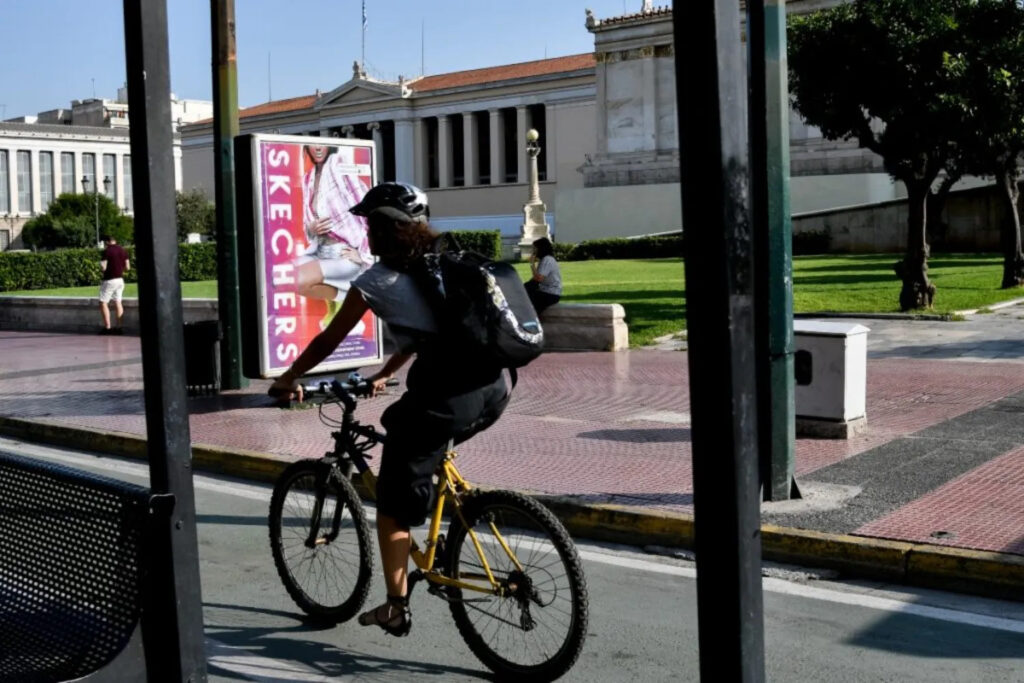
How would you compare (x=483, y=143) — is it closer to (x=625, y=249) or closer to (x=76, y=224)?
(x=76, y=224)

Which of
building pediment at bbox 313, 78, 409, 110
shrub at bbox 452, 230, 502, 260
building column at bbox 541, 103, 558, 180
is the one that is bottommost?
shrub at bbox 452, 230, 502, 260

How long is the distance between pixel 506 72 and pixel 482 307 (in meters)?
82.1

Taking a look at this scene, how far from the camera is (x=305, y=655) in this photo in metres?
5.41

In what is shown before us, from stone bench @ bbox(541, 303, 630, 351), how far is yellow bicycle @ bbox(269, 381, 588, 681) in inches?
462

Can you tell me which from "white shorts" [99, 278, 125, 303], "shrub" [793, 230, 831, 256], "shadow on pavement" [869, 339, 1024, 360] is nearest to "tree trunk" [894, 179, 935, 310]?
"shadow on pavement" [869, 339, 1024, 360]

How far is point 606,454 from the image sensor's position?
31.6 ft

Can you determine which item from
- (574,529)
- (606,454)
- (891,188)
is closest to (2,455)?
(574,529)

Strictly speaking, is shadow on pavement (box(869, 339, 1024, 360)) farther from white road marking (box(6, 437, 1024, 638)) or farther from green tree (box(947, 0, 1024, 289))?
white road marking (box(6, 437, 1024, 638))

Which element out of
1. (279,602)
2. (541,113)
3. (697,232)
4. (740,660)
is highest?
(541,113)

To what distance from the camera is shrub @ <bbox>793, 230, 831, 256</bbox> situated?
144ft

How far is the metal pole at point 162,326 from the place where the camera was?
10.6 ft

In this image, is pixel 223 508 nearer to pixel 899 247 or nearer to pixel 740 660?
pixel 740 660

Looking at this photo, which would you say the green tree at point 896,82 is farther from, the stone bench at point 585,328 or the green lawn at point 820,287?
the stone bench at point 585,328

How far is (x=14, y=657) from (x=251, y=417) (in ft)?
26.7
